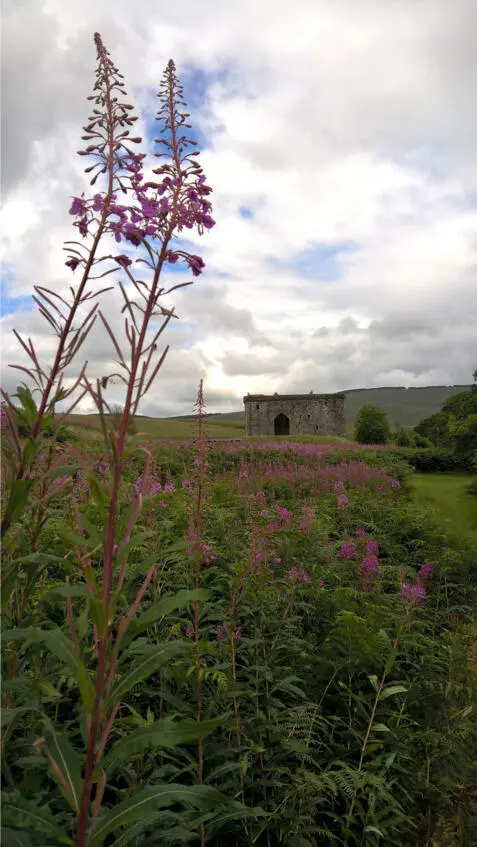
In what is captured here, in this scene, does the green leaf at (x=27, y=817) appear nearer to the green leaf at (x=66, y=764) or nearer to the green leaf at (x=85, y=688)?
the green leaf at (x=66, y=764)

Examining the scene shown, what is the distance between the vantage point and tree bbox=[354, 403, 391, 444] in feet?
203

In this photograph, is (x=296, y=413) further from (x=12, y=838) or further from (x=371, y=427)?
(x=12, y=838)

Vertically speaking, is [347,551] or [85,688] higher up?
[85,688]

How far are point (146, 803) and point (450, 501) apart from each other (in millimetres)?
12984

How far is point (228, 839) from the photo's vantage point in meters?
2.66

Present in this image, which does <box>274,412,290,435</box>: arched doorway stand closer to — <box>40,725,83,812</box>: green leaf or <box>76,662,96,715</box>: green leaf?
<box>40,725,83,812</box>: green leaf

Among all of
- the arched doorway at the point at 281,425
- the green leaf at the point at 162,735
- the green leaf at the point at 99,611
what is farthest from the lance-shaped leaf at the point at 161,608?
the arched doorway at the point at 281,425

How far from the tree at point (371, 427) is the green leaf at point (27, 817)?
61898 mm

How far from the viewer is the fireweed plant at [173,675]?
1.53 m

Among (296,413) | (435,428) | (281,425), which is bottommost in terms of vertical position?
(435,428)

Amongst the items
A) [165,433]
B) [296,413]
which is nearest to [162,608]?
[296,413]

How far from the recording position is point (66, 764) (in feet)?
5.26

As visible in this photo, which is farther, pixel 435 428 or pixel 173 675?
pixel 435 428

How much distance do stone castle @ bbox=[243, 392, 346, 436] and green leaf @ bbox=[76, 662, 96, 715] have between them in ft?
153
